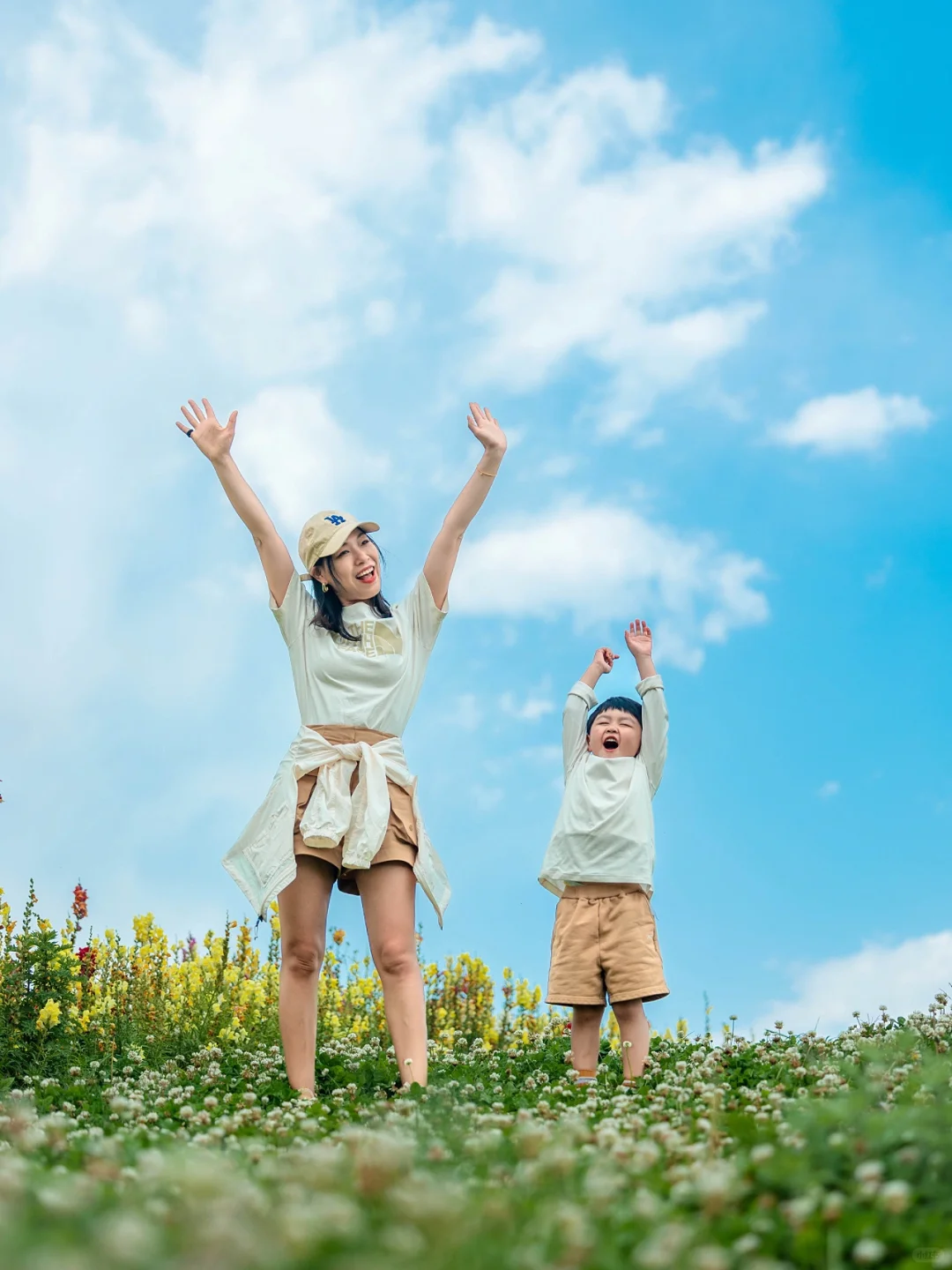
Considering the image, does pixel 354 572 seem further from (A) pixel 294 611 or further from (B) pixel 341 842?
(B) pixel 341 842

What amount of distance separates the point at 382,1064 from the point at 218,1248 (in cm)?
643

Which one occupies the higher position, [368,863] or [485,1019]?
[485,1019]

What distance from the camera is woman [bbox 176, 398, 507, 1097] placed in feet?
22.4

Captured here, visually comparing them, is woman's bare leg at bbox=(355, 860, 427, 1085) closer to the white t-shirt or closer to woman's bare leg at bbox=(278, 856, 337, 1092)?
woman's bare leg at bbox=(278, 856, 337, 1092)

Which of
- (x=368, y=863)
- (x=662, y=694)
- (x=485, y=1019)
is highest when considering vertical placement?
(x=662, y=694)

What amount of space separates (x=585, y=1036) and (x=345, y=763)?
2526 millimetres

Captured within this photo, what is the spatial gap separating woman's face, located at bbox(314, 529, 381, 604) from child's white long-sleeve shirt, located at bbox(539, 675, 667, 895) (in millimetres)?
1808

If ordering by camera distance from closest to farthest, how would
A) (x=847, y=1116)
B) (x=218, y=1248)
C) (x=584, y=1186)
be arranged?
(x=218, y=1248) < (x=584, y=1186) < (x=847, y=1116)

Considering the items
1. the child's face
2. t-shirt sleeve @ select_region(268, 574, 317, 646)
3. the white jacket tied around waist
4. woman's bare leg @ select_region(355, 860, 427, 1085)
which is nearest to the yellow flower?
the white jacket tied around waist

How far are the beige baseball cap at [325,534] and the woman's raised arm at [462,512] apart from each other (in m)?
0.45

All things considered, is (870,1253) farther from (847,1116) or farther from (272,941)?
(272,941)

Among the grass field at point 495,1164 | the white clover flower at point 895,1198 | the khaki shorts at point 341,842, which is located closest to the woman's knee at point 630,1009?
the grass field at point 495,1164

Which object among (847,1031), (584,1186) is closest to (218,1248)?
(584,1186)

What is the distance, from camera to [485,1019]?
1142 centimetres
